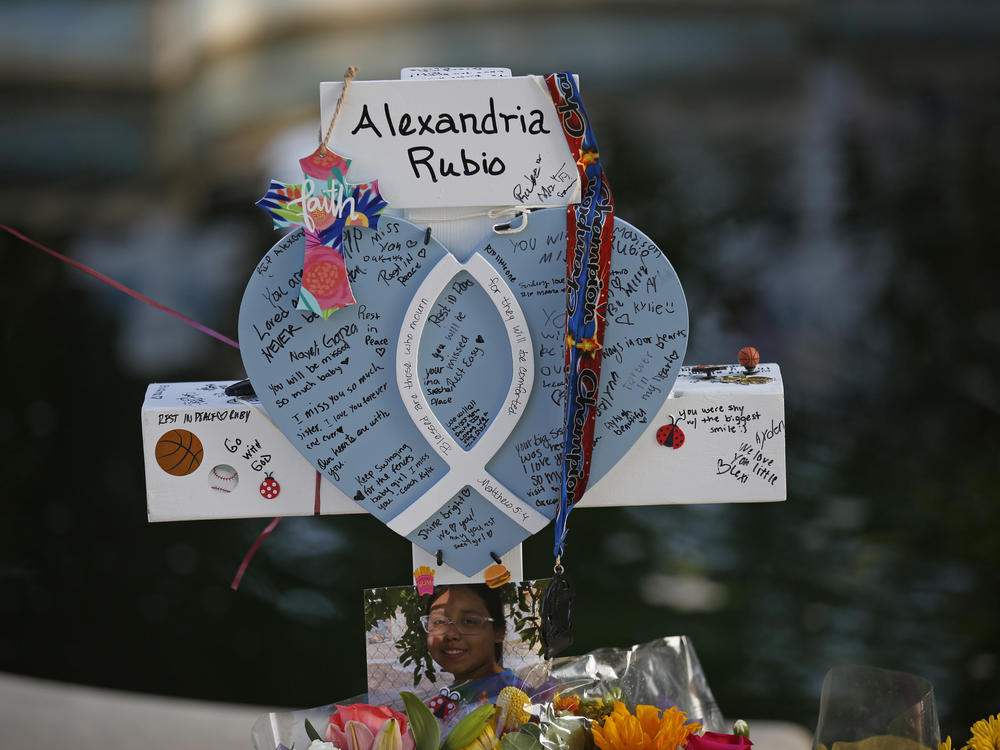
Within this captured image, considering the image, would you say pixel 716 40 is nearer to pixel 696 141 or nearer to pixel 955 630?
pixel 696 141

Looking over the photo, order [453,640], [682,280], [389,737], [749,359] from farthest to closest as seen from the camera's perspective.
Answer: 1. [682,280]
2. [749,359]
3. [453,640]
4. [389,737]

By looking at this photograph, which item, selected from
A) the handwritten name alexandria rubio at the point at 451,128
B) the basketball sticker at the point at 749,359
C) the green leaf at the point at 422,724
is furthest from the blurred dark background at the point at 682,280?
the green leaf at the point at 422,724

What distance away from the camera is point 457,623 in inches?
46.4

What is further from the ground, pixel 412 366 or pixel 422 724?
pixel 412 366

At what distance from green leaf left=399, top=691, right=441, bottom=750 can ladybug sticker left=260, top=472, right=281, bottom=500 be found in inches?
11.3

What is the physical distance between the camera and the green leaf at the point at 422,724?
1073 millimetres

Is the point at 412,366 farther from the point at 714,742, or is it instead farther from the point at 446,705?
the point at 714,742

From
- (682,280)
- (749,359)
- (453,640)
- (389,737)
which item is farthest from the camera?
(682,280)

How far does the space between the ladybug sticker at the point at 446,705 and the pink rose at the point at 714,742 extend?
0.84 feet

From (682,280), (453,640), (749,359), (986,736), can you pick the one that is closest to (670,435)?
(749,359)

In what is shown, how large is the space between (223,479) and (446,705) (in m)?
0.37

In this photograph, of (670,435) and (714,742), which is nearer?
(714,742)

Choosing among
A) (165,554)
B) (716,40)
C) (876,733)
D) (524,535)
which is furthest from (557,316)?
(165,554)

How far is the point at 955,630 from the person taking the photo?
2.90m
